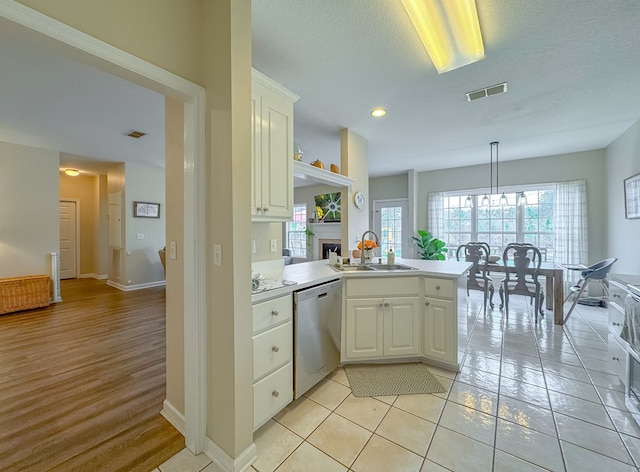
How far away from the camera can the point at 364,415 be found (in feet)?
5.86

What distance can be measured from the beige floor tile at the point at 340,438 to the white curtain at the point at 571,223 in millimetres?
5143

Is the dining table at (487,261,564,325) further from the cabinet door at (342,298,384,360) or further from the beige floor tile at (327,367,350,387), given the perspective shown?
the beige floor tile at (327,367,350,387)

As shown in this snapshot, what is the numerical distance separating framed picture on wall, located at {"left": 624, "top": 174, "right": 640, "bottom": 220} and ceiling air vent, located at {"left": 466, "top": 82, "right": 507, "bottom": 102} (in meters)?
2.36

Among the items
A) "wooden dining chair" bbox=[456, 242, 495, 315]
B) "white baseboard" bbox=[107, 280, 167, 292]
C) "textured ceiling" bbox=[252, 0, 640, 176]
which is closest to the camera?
"textured ceiling" bbox=[252, 0, 640, 176]

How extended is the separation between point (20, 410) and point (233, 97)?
251cm

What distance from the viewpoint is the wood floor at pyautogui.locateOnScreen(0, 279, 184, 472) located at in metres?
1.48

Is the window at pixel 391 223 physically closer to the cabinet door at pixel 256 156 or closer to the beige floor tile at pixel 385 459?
the cabinet door at pixel 256 156

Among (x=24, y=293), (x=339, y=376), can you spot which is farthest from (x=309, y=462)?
(x=24, y=293)

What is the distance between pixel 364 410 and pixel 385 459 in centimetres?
40

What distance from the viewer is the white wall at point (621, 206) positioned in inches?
131

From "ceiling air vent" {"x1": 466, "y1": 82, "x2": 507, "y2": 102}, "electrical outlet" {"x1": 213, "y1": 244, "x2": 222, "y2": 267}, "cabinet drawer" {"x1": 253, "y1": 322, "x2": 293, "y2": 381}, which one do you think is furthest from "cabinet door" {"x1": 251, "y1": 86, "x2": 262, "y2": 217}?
"ceiling air vent" {"x1": 466, "y1": 82, "x2": 507, "y2": 102}

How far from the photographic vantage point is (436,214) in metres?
5.97

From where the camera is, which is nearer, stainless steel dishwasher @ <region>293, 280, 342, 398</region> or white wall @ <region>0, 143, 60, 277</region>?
stainless steel dishwasher @ <region>293, 280, 342, 398</region>

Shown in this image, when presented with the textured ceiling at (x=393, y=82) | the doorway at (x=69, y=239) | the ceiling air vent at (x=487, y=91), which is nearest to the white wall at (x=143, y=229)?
the textured ceiling at (x=393, y=82)
